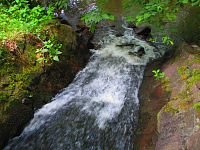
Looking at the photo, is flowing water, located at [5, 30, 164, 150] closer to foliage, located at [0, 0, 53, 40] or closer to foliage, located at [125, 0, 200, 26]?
foliage, located at [0, 0, 53, 40]

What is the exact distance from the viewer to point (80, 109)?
6621mm

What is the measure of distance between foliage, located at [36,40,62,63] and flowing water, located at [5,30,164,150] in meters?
0.97

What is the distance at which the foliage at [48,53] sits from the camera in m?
6.82

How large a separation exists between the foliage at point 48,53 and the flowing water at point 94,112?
3.19ft

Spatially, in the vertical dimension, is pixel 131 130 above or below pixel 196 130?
below

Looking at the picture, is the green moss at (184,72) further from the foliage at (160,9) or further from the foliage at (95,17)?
the foliage at (95,17)

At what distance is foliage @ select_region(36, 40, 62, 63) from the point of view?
6816 mm

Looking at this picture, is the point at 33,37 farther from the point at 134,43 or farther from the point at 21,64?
the point at 134,43

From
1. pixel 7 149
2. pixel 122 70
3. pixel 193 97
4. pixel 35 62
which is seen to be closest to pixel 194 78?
pixel 193 97

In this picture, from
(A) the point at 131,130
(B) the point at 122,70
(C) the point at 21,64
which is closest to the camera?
(A) the point at 131,130

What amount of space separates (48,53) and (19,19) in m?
1.28

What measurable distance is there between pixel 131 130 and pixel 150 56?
382cm

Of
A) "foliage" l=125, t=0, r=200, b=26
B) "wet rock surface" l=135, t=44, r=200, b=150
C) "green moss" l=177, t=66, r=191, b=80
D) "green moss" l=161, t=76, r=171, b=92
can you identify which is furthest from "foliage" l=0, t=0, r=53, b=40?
"green moss" l=177, t=66, r=191, b=80

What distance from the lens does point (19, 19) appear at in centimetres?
730
